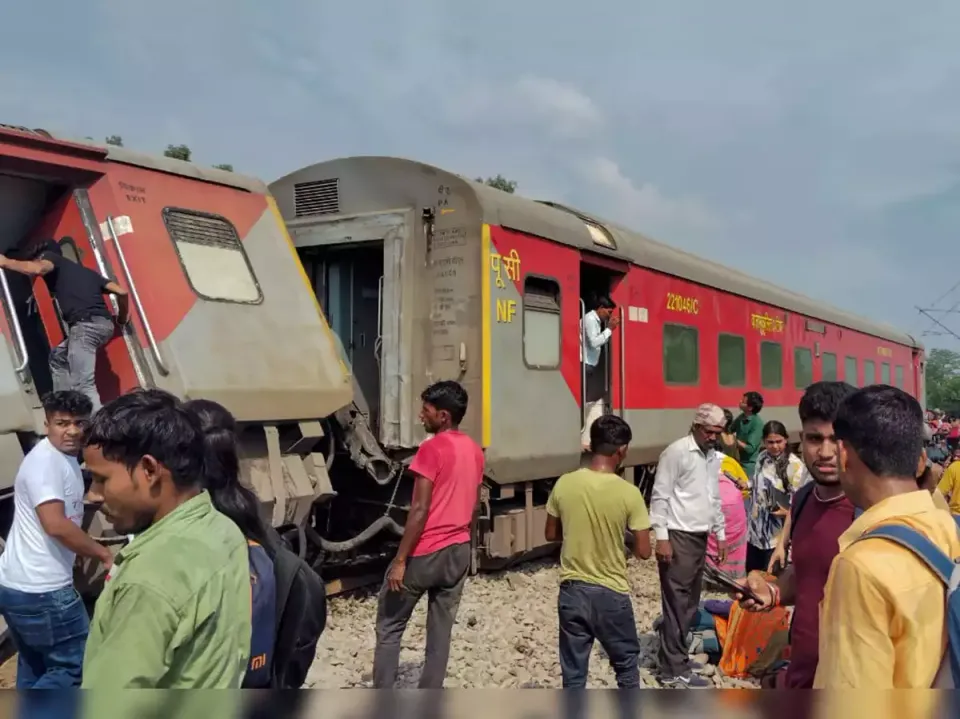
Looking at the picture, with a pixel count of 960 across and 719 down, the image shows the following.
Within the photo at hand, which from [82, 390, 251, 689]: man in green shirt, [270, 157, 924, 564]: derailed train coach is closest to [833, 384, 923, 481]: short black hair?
[82, 390, 251, 689]: man in green shirt

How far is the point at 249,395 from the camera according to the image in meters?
5.04

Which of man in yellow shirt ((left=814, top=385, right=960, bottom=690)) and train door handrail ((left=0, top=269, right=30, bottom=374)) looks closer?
man in yellow shirt ((left=814, top=385, right=960, bottom=690))

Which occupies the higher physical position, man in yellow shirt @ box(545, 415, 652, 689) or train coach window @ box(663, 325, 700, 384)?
train coach window @ box(663, 325, 700, 384)

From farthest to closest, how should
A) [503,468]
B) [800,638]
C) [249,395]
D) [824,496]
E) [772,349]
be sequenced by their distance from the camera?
1. [772,349]
2. [503,468]
3. [249,395]
4. [824,496]
5. [800,638]

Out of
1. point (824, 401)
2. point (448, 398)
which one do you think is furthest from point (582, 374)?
point (824, 401)

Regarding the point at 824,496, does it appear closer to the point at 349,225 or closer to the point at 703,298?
the point at 349,225

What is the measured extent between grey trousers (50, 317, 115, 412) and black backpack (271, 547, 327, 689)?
8.83 feet

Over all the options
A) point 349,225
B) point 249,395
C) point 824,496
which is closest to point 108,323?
point 249,395

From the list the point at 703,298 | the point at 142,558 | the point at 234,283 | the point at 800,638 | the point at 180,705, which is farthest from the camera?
the point at 703,298

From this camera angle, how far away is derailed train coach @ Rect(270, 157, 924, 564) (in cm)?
671

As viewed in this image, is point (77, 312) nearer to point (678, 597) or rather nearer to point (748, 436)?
point (678, 597)

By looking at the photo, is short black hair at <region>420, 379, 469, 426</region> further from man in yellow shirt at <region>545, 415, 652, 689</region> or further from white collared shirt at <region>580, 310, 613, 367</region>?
white collared shirt at <region>580, 310, 613, 367</region>

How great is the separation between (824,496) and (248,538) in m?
1.91

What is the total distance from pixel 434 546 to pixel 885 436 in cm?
286
